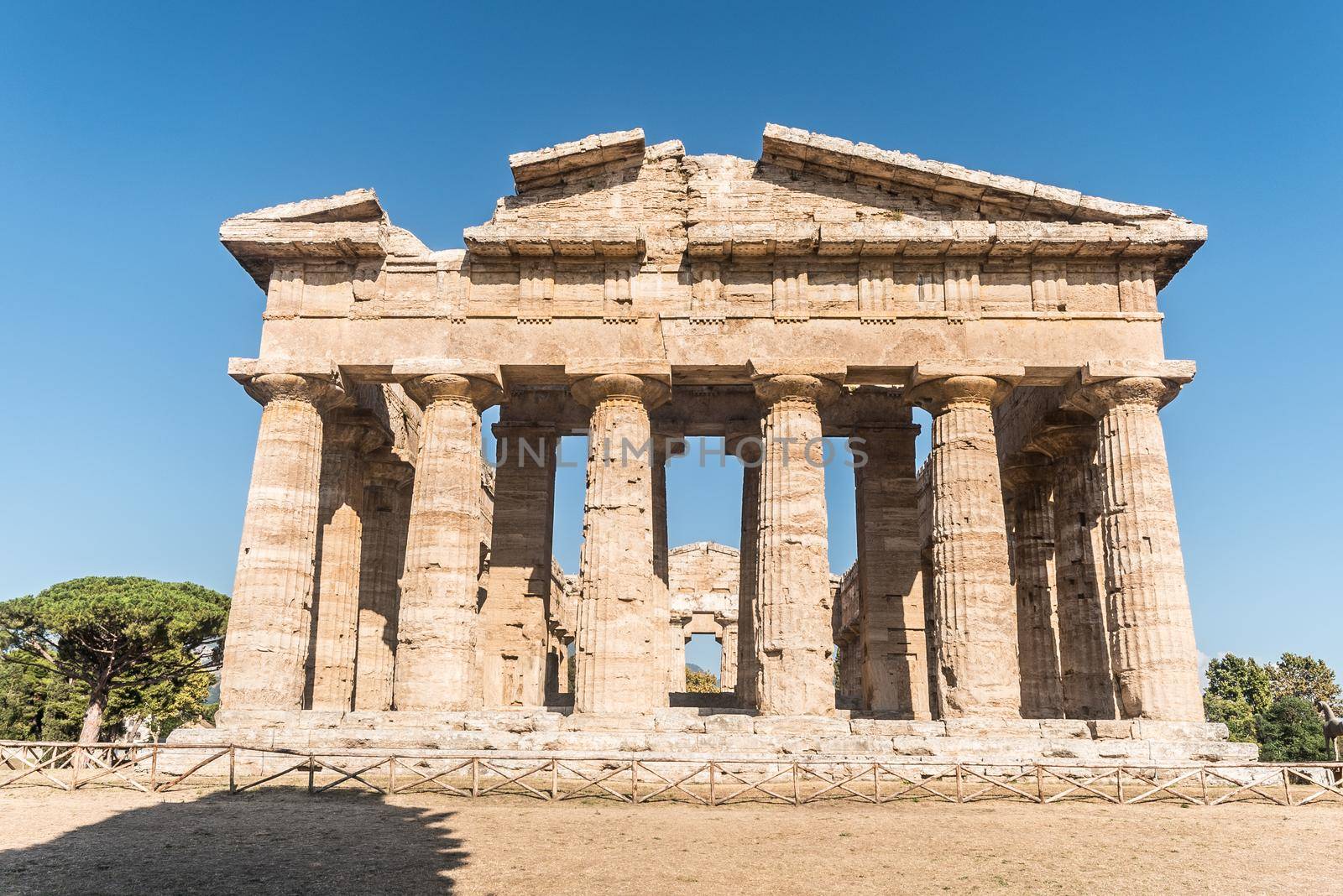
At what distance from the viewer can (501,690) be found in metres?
27.0

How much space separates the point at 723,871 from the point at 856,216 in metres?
15.8

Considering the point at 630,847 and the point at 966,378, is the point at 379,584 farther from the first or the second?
the point at 630,847

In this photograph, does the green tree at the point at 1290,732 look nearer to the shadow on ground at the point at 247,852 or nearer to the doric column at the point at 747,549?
the doric column at the point at 747,549

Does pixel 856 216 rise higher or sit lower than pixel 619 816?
higher

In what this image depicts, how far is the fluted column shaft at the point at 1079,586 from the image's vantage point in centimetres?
2541

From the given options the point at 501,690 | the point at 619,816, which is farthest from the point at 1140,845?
the point at 501,690

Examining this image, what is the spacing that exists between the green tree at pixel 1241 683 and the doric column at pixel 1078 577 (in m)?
31.1

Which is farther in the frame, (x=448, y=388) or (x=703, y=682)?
(x=703, y=682)

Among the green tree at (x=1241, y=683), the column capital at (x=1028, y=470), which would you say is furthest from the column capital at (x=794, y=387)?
the green tree at (x=1241, y=683)

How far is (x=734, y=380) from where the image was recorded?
76.9ft

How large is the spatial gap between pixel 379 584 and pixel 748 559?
9.79 meters

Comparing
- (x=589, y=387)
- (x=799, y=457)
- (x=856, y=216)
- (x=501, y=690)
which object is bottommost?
(x=501, y=690)

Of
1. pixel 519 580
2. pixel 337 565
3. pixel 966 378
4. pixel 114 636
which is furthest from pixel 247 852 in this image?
pixel 114 636

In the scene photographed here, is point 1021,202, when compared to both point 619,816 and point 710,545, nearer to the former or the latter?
point 619,816
